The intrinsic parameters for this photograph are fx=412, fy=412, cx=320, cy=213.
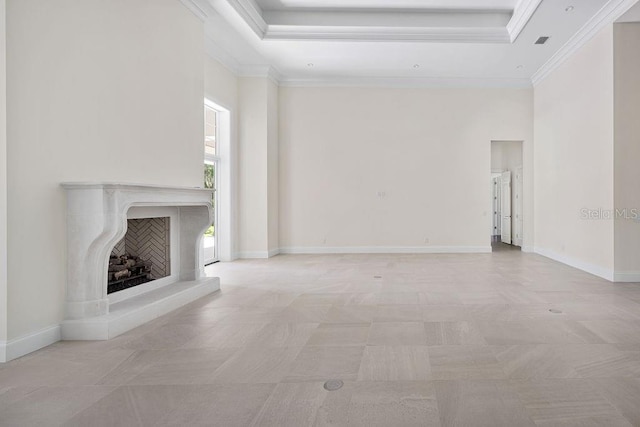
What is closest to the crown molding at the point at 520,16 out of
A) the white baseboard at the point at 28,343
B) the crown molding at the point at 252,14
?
the crown molding at the point at 252,14

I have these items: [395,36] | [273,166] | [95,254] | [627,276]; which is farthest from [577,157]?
[95,254]

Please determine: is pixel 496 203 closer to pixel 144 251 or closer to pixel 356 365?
pixel 144 251

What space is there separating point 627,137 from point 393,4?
14.0 ft

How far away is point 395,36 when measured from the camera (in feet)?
24.6

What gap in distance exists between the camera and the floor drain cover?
2.61 metres

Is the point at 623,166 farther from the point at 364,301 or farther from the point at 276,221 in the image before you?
the point at 276,221

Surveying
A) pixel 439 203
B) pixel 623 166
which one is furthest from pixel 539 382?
pixel 439 203

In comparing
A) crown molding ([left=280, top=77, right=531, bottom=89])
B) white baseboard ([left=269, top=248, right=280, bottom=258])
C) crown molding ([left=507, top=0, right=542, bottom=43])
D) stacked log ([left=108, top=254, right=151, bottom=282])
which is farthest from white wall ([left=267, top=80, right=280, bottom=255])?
crown molding ([left=507, top=0, right=542, bottom=43])

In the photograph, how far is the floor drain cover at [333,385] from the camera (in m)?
2.61

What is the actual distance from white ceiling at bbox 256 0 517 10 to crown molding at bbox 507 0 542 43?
0.25 meters

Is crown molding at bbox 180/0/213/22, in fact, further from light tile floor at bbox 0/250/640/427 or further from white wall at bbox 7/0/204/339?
→ light tile floor at bbox 0/250/640/427

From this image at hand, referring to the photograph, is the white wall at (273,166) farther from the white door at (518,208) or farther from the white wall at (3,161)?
the white door at (518,208)

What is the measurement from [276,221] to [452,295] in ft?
17.5

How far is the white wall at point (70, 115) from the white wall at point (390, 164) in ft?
15.8
